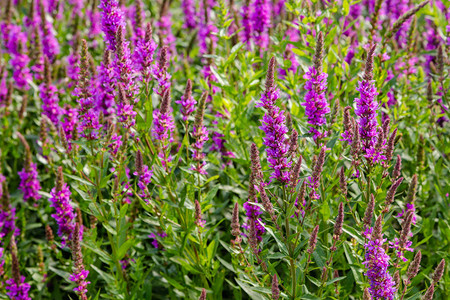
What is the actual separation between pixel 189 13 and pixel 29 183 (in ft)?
13.2

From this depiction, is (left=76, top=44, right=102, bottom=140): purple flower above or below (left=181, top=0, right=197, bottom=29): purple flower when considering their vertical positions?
below

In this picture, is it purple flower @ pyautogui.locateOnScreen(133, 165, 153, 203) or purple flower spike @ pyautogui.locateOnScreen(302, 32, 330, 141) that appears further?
purple flower @ pyautogui.locateOnScreen(133, 165, 153, 203)

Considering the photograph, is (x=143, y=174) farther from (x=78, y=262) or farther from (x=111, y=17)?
(x=111, y=17)

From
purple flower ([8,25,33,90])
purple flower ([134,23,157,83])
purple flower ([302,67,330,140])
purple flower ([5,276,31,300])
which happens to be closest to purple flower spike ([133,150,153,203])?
purple flower ([134,23,157,83])

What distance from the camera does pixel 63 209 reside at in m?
4.18

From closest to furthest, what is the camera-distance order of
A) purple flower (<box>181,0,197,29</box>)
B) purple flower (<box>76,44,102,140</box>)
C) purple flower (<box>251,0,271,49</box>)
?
purple flower (<box>76,44,102,140</box>), purple flower (<box>251,0,271,49</box>), purple flower (<box>181,0,197,29</box>)

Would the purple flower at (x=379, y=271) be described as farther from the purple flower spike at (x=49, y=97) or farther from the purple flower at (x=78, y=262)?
the purple flower spike at (x=49, y=97)

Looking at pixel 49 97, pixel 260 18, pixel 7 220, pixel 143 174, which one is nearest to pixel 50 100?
pixel 49 97

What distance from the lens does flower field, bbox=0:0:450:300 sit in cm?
308

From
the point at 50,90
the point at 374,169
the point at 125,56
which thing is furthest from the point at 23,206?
the point at 374,169

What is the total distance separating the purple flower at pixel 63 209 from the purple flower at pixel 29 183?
963 mm

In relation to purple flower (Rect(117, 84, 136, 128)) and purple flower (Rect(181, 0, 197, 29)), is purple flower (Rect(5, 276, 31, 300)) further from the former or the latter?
purple flower (Rect(181, 0, 197, 29))

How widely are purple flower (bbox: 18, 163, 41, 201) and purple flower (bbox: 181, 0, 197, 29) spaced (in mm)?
3828

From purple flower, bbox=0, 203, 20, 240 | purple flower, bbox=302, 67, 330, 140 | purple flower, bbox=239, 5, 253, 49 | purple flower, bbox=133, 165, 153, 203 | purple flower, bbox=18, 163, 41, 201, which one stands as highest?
purple flower, bbox=239, 5, 253, 49
